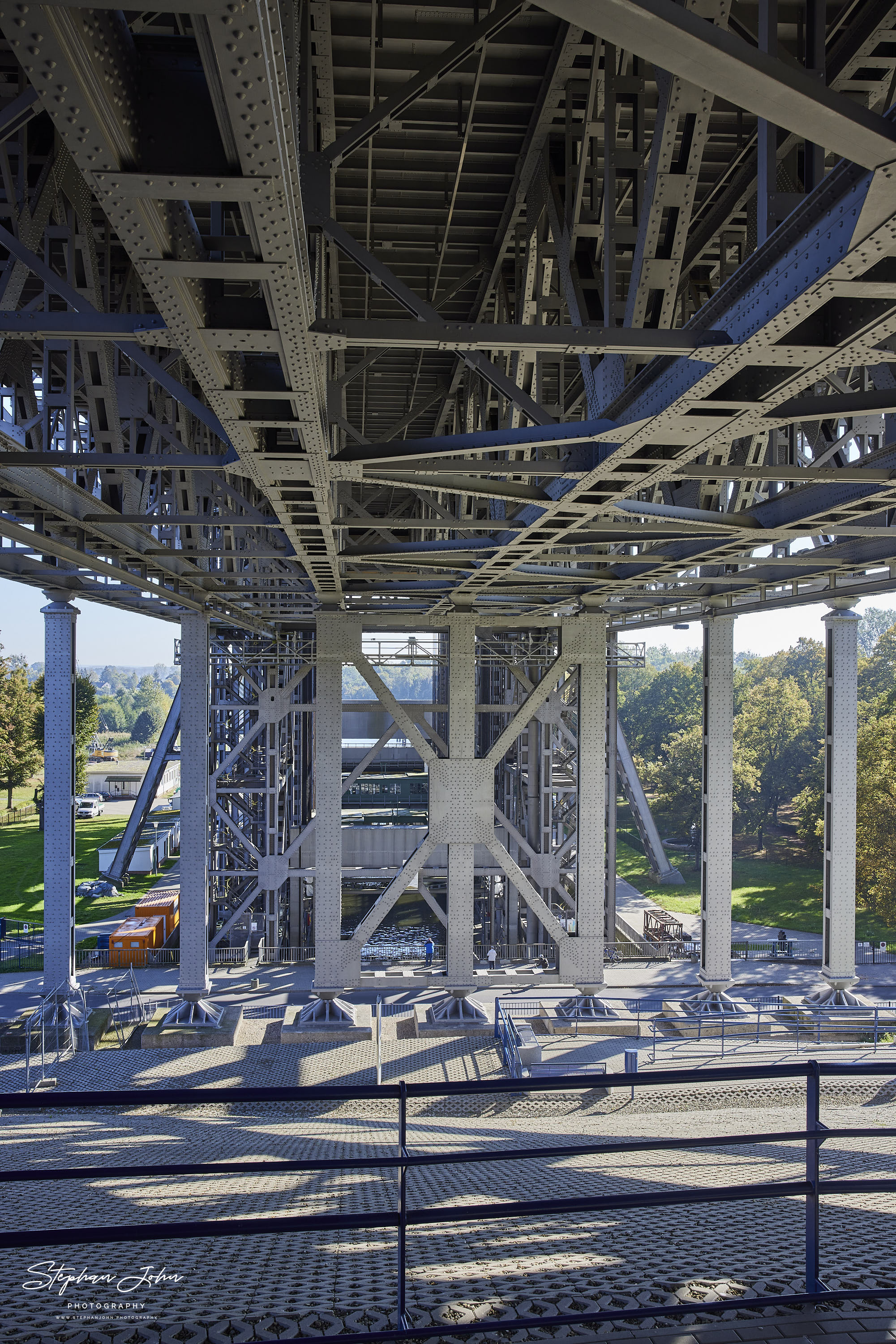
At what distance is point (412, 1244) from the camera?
189 inches

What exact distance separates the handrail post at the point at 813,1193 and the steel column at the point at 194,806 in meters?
15.3

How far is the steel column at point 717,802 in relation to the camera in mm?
17969

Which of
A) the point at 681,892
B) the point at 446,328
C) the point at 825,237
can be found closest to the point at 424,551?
the point at 446,328

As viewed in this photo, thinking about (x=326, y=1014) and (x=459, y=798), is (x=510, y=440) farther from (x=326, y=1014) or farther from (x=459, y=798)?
(x=326, y=1014)

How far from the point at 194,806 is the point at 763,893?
30951 millimetres

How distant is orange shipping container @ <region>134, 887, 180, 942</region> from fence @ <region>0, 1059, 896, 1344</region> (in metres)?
24.7

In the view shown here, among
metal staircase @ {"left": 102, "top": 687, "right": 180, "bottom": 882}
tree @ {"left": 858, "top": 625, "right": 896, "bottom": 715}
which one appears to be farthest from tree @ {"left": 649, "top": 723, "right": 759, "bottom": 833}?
metal staircase @ {"left": 102, "top": 687, "right": 180, "bottom": 882}

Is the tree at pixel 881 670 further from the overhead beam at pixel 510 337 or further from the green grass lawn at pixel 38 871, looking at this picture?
the overhead beam at pixel 510 337

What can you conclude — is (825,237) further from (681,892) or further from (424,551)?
(681,892)

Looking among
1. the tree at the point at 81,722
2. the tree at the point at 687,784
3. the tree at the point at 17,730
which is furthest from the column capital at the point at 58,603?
the tree at the point at 687,784

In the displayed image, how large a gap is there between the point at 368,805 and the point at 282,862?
826 inches

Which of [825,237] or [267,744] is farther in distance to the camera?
[267,744]

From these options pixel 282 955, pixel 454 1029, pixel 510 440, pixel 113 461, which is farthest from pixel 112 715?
pixel 510 440
